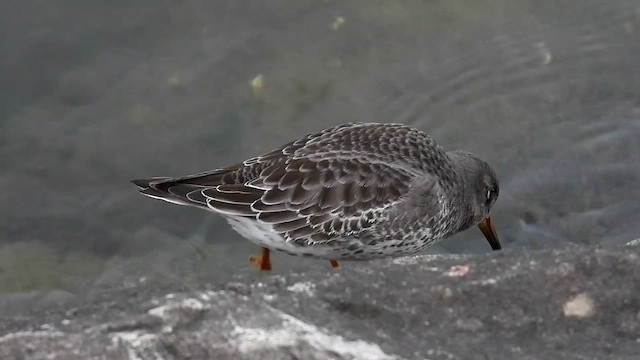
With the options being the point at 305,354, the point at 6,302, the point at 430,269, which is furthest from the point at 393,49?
the point at 305,354

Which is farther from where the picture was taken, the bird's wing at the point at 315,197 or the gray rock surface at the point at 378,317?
the bird's wing at the point at 315,197

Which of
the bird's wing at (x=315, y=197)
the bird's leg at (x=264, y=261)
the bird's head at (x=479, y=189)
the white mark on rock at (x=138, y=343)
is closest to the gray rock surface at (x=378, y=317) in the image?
the white mark on rock at (x=138, y=343)

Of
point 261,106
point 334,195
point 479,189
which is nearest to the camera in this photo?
point 334,195

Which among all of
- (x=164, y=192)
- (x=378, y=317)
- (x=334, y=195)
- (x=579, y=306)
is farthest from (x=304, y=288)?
(x=164, y=192)

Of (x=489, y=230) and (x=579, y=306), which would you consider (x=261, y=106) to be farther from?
Result: (x=579, y=306)

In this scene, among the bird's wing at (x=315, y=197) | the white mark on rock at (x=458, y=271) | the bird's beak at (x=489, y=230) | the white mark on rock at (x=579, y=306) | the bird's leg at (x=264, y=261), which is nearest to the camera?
the white mark on rock at (x=579, y=306)

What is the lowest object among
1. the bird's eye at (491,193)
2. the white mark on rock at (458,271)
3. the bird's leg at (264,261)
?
the bird's leg at (264,261)

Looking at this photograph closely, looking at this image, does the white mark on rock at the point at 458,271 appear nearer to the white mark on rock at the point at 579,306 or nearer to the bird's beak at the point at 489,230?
the white mark on rock at the point at 579,306

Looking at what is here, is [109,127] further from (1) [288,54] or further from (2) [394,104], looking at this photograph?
(2) [394,104]
